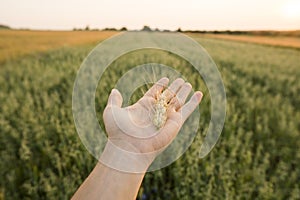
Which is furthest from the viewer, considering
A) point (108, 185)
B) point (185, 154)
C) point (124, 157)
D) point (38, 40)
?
point (38, 40)

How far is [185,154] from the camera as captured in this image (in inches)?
114

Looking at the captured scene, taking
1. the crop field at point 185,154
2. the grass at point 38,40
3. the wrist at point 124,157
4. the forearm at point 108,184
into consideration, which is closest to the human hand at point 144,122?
the wrist at point 124,157

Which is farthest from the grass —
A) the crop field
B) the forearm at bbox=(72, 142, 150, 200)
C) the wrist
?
the forearm at bbox=(72, 142, 150, 200)

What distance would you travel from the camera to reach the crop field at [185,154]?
2654mm

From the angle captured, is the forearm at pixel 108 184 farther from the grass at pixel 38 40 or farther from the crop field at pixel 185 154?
the grass at pixel 38 40

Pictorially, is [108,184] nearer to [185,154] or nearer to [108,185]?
[108,185]

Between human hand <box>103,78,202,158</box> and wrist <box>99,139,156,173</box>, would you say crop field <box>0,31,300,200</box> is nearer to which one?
human hand <box>103,78,202,158</box>

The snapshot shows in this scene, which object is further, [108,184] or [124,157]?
[124,157]

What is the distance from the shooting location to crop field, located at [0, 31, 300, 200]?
2.65 meters

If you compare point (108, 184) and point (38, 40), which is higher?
point (108, 184)

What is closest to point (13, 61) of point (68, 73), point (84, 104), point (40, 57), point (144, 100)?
point (40, 57)

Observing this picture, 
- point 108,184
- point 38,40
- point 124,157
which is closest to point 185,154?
point 124,157

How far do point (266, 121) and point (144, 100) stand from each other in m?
2.37

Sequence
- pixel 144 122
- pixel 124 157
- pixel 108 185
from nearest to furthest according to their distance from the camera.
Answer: pixel 108 185 < pixel 124 157 < pixel 144 122
